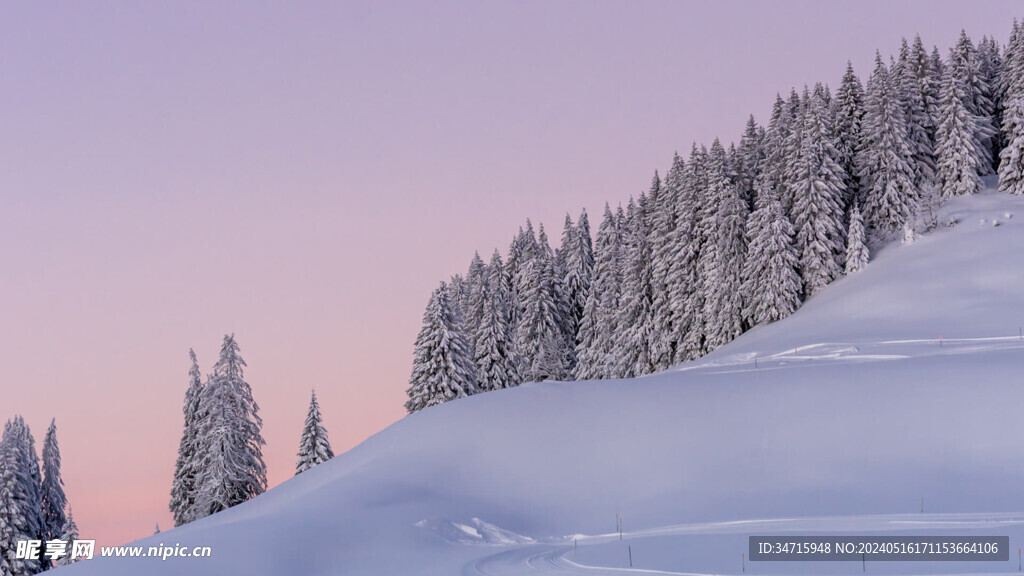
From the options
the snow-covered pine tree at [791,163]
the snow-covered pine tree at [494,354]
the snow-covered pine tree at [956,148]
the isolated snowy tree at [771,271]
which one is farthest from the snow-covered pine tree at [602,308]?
the snow-covered pine tree at [956,148]

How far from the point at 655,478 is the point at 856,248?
43.8 m

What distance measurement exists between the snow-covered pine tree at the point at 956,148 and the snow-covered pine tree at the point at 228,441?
Answer: 57.7m

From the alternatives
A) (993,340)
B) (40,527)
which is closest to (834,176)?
(993,340)

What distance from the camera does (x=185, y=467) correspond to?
58.7 meters

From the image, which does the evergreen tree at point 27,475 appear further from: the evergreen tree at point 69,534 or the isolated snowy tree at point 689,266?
the isolated snowy tree at point 689,266

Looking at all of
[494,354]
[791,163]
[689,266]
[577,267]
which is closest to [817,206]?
[791,163]

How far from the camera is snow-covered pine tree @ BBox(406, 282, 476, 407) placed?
62656 mm

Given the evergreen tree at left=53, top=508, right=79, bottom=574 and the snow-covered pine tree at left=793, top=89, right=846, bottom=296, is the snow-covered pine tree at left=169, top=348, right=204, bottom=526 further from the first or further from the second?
the snow-covered pine tree at left=793, top=89, right=846, bottom=296

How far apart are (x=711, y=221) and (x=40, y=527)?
52015 millimetres

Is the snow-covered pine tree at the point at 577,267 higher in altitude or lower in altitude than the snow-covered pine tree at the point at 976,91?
lower

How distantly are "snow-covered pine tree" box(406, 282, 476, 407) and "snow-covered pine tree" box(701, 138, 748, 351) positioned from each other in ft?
65.8

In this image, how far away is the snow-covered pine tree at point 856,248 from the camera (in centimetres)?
7188

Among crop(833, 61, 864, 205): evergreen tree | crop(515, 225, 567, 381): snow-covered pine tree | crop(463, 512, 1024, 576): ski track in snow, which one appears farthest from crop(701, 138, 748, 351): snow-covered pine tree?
crop(463, 512, 1024, 576): ski track in snow

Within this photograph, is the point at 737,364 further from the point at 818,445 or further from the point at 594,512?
the point at 594,512
